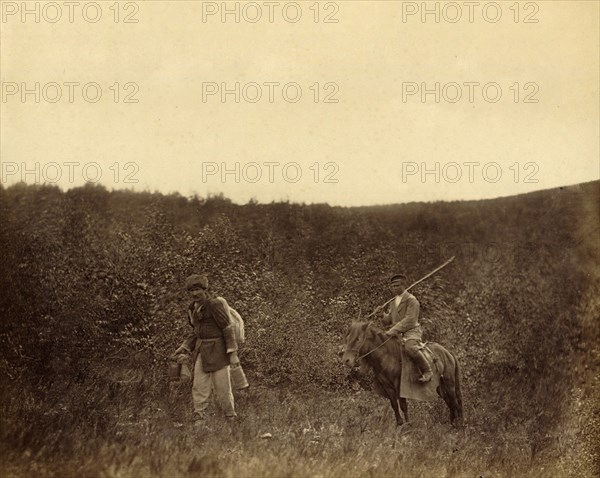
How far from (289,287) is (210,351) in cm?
258

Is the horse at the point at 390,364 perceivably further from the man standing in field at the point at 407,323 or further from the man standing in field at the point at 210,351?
the man standing in field at the point at 210,351

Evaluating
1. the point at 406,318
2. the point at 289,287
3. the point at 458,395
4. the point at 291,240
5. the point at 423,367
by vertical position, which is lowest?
the point at 458,395

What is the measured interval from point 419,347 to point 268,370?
2520 mm

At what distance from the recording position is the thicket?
10.9m

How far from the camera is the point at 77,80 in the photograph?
1116 centimetres

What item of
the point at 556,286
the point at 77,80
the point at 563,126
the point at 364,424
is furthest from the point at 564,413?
the point at 77,80

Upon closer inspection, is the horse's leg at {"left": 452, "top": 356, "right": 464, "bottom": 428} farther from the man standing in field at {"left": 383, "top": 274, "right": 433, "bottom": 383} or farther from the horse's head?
the horse's head

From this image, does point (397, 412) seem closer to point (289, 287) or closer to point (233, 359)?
point (233, 359)

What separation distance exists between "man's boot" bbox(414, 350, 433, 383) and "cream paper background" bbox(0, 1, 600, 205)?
276cm

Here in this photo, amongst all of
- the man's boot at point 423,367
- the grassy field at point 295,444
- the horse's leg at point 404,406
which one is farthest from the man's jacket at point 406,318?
the grassy field at point 295,444

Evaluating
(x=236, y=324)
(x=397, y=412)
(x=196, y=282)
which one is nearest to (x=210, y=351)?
(x=236, y=324)

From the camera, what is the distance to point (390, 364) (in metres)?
11.1

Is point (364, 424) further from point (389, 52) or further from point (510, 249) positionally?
point (389, 52)

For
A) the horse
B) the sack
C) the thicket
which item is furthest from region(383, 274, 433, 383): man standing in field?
the sack
